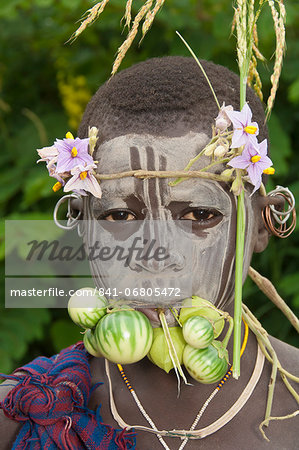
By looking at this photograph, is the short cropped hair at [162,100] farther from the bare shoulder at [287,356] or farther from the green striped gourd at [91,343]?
the bare shoulder at [287,356]

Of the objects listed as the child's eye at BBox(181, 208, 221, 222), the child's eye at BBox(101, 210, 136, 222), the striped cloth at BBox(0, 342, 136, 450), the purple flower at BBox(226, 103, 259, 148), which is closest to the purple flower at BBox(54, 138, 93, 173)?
the child's eye at BBox(101, 210, 136, 222)

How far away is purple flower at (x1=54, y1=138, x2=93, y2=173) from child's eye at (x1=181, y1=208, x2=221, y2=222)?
0.32 meters

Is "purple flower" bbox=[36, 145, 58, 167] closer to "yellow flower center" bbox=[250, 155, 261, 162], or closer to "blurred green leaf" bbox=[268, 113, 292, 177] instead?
"yellow flower center" bbox=[250, 155, 261, 162]

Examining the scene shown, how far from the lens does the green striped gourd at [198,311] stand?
5.50ft

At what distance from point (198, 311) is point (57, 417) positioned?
0.52 meters

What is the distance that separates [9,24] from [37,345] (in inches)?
79.9

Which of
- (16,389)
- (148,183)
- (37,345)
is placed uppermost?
(148,183)

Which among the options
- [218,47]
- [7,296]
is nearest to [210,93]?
[218,47]

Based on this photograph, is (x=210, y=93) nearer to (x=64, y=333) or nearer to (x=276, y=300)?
(x=276, y=300)

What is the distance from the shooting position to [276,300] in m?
2.06

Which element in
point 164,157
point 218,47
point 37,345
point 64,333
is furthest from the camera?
point 37,345

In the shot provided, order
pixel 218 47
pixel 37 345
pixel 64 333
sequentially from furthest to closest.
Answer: pixel 37 345, pixel 64 333, pixel 218 47

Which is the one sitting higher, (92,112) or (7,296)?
(92,112)

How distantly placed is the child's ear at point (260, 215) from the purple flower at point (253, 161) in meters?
0.28
